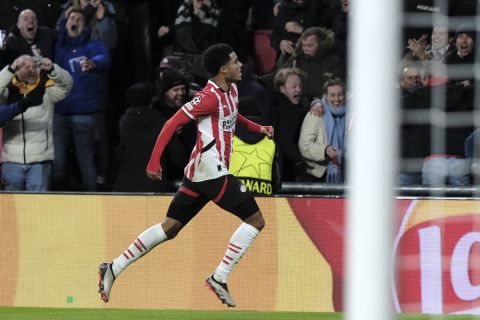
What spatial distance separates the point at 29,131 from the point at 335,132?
2786 millimetres

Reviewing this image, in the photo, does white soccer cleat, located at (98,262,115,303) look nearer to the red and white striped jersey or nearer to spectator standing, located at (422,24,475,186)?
the red and white striped jersey

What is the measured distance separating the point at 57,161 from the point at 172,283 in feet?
6.88

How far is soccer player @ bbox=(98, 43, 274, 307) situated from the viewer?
34.2 feet

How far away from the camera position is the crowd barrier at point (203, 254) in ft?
36.0

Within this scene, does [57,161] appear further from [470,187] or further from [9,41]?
[470,187]

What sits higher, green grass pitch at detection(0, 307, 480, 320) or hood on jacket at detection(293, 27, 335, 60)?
hood on jacket at detection(293, 27, 335, 60)

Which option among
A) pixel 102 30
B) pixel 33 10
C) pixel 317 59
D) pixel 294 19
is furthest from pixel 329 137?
pixel 33 10

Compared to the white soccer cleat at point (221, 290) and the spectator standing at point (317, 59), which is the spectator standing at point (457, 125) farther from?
the spectator standing at point (317, 59)

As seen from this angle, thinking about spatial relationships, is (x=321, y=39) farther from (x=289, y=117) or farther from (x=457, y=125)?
(x=457, y=125)

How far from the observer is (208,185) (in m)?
10.6

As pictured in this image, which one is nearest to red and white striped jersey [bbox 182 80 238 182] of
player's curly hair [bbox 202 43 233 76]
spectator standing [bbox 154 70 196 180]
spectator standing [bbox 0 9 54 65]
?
player's curly hair [bbox 202 43 233 76]

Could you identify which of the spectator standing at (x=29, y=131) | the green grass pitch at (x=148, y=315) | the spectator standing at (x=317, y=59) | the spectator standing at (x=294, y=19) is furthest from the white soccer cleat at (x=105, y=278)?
the spectator standing at (x=294, y=19)

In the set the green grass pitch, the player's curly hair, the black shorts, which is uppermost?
the player's curly hair

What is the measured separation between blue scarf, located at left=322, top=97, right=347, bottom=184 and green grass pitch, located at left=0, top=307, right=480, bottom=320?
5.42ft
